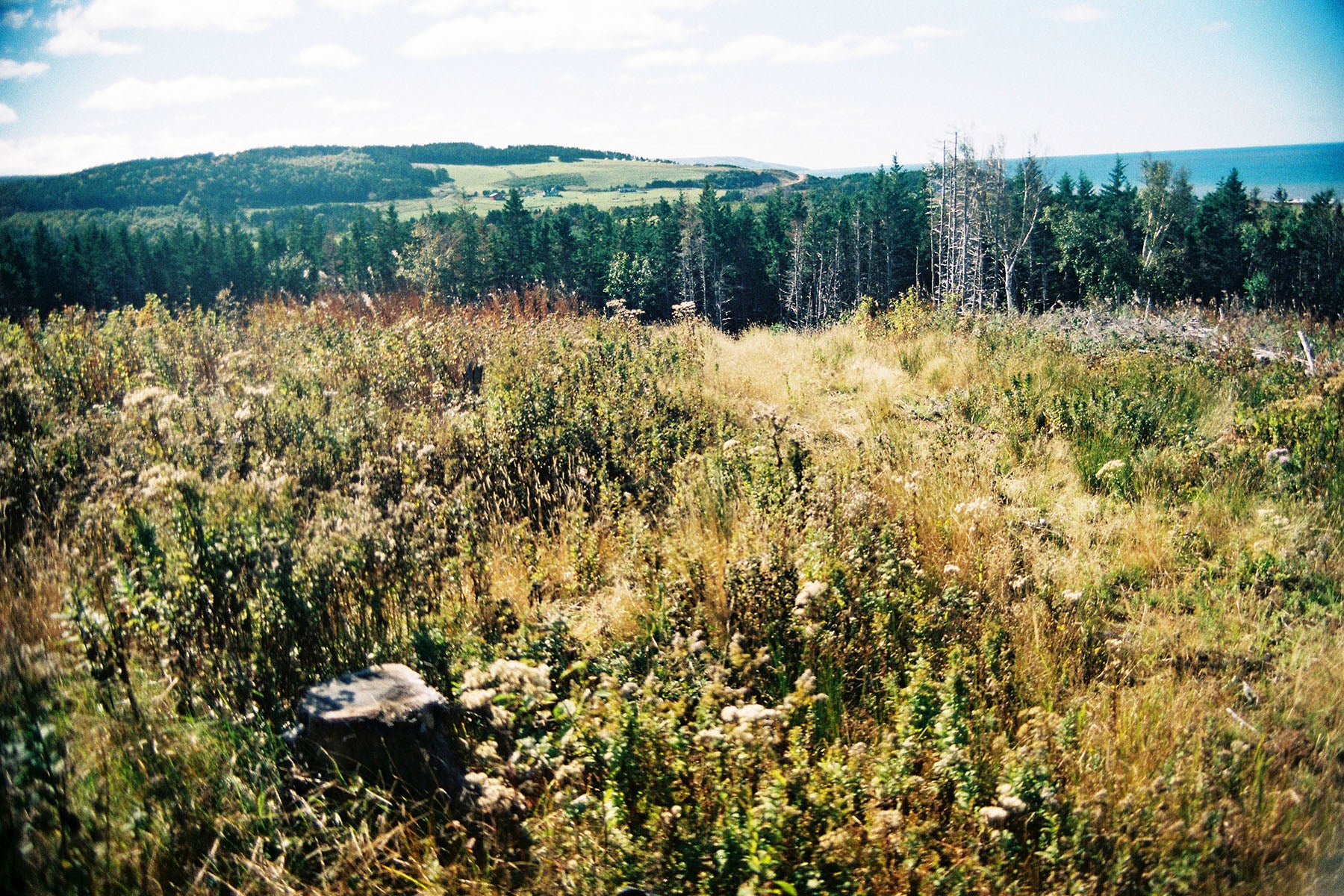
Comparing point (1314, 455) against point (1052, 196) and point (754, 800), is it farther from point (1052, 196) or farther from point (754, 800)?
point (1052, 196)

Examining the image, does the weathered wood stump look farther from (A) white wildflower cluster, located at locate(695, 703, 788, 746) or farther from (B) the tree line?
(B) the tree line

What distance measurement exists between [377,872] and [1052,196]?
276 ft

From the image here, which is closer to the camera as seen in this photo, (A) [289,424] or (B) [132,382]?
(A) [289,424]

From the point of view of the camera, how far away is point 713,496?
485 centimetres

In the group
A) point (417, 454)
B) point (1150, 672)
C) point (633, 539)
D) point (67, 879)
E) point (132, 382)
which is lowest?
point (1150, 672)

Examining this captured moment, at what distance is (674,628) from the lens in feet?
11.6

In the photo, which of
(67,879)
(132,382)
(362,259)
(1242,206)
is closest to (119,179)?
(362,259)

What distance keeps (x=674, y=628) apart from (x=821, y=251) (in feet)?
242

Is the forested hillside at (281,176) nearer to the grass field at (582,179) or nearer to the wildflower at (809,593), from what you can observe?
the grass field at (582,179)

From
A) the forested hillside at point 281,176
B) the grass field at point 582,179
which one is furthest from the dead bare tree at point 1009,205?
the forested hillside at point 281,176

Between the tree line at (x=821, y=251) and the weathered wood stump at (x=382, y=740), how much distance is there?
5230 cm

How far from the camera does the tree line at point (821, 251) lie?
2156 inches

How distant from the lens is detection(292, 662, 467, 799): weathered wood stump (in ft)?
8.74

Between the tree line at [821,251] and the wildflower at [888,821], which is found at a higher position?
the tree line at [821,251]
